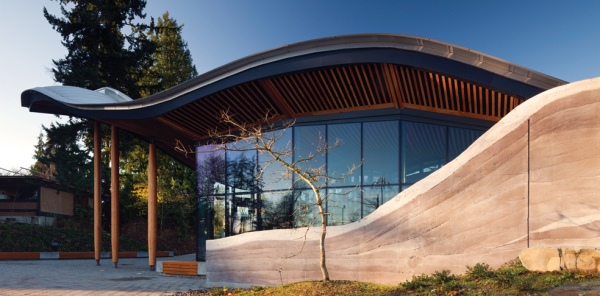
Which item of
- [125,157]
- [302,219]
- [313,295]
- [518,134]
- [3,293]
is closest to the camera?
[313,295]

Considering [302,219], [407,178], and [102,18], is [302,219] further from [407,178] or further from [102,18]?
[102,18]

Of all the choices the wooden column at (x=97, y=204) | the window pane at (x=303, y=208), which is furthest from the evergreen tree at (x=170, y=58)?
the window pane at (x=303, y=208)

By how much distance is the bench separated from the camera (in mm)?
19188

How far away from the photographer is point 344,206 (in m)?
17.1

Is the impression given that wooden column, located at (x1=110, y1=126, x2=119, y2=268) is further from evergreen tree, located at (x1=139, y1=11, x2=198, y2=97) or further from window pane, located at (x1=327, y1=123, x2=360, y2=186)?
evergreen tree, located at (x1=139, y1=11, x2=198, y2=97)

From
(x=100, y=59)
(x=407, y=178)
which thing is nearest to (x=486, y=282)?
(x=407, y=178)

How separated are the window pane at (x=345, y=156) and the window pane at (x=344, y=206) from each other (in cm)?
41

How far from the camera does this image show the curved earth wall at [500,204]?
998cm

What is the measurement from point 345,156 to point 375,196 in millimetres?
1888

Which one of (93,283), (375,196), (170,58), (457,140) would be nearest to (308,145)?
(375,196)

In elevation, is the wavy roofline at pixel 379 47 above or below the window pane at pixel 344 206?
above

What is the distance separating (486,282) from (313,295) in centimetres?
338

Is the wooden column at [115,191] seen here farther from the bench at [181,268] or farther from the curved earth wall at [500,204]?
the curved earth wall at [500,204]

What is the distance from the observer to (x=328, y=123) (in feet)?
58.6
